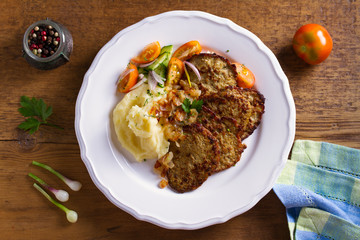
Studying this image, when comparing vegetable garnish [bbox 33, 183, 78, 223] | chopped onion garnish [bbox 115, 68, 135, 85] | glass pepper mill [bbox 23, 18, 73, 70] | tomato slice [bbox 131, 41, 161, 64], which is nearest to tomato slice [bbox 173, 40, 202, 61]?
tomato slice [bbox 131, 41, 161, 64]

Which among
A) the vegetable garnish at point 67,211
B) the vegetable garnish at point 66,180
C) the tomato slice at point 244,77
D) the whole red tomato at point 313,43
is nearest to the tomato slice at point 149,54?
the tomato slice at point 244,77

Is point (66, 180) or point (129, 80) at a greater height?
point (129, 80)

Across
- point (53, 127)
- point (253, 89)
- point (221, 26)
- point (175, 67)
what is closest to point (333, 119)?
point (253, 89)

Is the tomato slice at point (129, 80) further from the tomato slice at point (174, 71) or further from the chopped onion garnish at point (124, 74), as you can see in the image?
the tomato slice at point (174, 71)

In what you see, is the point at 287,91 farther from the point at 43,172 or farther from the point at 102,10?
the point at 43,172

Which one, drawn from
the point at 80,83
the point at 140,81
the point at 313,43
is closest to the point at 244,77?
the point at 313,43

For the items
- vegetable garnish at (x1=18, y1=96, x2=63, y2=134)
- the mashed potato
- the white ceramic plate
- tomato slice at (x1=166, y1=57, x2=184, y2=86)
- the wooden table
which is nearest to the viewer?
the mashed potato

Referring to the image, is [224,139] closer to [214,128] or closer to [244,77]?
[214,128]

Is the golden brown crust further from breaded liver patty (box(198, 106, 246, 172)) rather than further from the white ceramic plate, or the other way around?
the white ceramic plate
